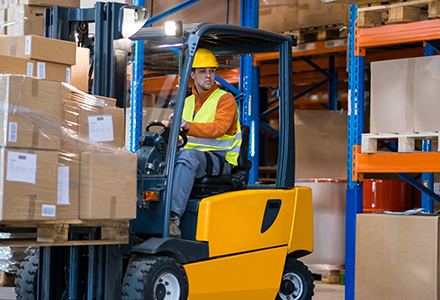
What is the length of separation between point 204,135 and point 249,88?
3.73 m

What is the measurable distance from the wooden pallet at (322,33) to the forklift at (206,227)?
392 cm

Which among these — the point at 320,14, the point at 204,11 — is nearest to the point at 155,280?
the point at 204,11

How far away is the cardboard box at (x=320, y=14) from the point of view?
9430 millimetres

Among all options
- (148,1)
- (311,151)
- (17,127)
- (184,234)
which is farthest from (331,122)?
(17,127)

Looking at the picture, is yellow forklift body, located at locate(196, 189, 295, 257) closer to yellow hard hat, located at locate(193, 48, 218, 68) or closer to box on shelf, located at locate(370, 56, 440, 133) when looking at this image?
yellow hard hat, located at locate(193, 48, 218, 68)

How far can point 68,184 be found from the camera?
13.9ft

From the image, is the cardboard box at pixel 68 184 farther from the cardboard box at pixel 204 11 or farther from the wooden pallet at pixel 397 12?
the cardboard box at pixel 204 11

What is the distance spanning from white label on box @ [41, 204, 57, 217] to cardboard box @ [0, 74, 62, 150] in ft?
1.08

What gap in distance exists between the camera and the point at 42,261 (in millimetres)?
4992

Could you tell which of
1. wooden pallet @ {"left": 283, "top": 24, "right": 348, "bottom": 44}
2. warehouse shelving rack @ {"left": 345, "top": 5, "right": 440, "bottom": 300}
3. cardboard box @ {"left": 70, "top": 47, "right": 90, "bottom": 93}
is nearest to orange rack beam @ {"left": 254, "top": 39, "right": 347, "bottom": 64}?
wooden pallet @ {"left": 283, "top": 24, "right": 348, "bottom": 44}

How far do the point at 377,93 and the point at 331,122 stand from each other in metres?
2.78

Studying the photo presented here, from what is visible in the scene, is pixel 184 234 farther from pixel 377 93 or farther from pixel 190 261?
pixel 377 93

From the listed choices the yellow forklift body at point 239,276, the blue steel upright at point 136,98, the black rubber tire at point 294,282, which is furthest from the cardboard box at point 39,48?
the blue steel upright at point 136,98

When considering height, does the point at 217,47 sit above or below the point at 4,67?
above
